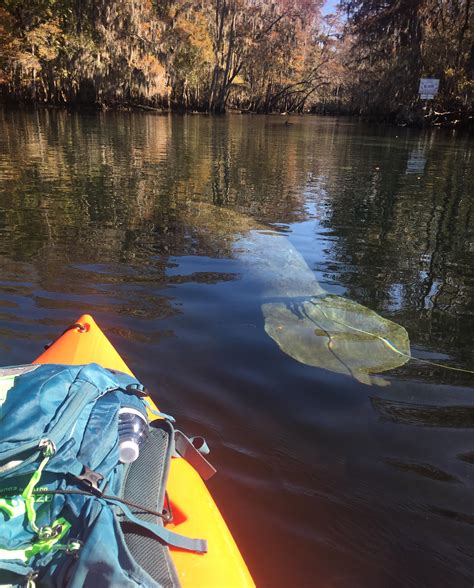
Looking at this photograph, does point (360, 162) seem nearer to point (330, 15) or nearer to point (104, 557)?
point (104, 557)

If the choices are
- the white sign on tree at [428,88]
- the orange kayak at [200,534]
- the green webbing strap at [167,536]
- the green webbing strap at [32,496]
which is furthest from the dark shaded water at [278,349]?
the white sign on tree at [428,88]

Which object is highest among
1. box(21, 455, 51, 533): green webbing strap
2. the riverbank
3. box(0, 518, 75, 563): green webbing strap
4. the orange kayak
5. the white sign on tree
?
the white sign on tree

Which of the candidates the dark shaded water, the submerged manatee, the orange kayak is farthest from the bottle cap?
the submerged manatee

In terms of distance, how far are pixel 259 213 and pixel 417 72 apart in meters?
27.5

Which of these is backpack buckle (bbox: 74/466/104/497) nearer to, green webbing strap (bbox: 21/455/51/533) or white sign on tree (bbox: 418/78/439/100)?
green webbing strap (bbox: 21/455/51/533)

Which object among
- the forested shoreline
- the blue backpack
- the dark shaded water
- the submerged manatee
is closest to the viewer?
the blue backpack

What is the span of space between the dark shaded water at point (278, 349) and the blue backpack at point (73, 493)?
2.64 ft

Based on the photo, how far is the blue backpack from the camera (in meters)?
1.31

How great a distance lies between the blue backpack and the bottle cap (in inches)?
1.0

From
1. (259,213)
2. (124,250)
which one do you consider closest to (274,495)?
(124,250)

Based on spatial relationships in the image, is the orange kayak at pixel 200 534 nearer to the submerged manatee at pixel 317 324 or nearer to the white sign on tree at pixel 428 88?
the submerged manatee at pixel 317 324

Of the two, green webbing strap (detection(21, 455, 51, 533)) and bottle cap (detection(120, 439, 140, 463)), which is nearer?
green webbing strap (detection(21, 455, 51, 533))

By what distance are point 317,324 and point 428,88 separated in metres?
28.9

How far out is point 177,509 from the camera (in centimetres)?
170
